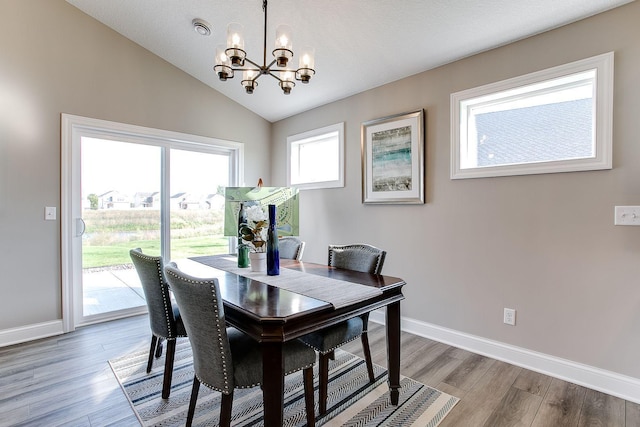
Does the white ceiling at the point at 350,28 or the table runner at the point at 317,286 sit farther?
the white ceiling at the point at 350,28

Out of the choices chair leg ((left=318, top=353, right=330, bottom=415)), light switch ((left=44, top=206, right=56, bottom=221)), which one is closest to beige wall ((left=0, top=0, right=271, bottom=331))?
light switch ((left=44, top=206, right=56, bottom=221))

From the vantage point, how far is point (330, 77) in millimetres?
3293

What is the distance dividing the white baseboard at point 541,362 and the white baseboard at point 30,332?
3.44m

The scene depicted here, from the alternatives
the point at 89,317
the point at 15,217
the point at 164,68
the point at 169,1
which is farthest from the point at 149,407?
the point at 164,68

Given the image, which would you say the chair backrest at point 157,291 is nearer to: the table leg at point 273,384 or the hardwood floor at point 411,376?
the hardwood floor at point 411,376

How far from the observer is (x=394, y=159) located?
10.4 ft

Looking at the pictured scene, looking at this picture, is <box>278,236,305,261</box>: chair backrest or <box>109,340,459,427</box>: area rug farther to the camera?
<box>278,236,305,261</box>: chair backrest

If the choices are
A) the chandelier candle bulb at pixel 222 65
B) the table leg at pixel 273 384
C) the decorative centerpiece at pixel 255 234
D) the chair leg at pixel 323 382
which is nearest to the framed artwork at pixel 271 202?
the decorative centerpiece at pixel 255 234

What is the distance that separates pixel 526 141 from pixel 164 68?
3.77 metres

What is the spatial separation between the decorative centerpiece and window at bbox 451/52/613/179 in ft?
5.73

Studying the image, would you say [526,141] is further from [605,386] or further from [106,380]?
[106,380]

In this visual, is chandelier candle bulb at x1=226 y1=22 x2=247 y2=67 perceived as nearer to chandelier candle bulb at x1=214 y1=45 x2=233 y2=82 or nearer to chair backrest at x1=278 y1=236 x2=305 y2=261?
chandelier candle bulb at x1=214 y1=45 x2=233 y2=82

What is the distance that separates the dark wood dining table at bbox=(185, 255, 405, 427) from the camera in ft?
4.23

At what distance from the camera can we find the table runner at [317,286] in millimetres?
1595
